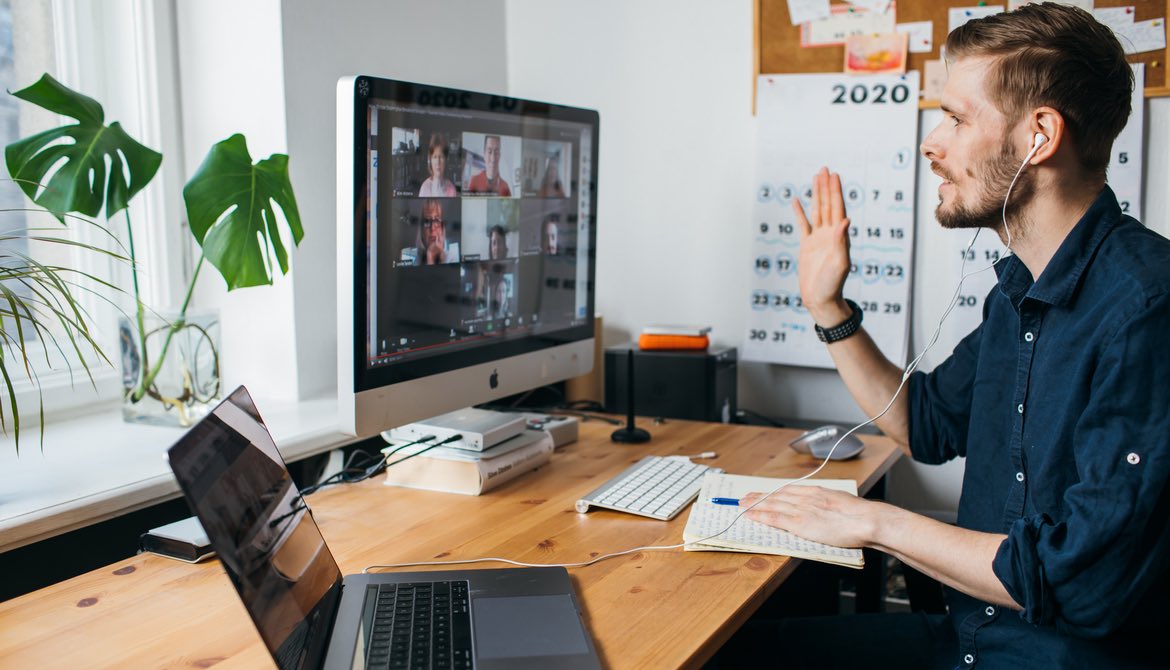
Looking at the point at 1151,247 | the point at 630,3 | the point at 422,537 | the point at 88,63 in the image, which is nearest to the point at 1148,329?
the point at 1151,247

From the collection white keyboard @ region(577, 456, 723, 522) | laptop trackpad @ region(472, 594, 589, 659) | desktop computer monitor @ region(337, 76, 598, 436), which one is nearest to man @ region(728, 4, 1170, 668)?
white keyboard @ region(577, 456, 723, 522)

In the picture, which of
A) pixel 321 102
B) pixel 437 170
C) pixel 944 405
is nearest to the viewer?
pixel 437 170

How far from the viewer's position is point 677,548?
129 centimetres

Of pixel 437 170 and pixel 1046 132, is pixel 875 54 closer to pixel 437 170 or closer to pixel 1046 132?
pixel 1046 132

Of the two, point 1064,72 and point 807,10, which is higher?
point 807,10

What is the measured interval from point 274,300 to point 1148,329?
157cm

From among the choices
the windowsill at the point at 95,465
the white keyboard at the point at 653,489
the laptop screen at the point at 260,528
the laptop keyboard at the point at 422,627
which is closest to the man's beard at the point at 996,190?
the white keyboard at the point at 653,489

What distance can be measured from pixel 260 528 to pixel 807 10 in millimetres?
1770

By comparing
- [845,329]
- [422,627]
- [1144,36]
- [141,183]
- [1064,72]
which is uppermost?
[1144,36]

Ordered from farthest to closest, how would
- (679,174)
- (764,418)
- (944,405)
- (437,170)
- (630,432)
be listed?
(679,174) → (764,418) → (630,432) → (944,405) → (437,170)

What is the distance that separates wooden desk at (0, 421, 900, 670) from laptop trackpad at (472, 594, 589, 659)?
3cm

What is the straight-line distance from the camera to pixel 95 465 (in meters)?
1.52

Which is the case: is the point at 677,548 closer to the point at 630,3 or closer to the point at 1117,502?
the point at 1117,502

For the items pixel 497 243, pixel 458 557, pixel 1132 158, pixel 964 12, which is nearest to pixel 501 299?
pixel 497 243
